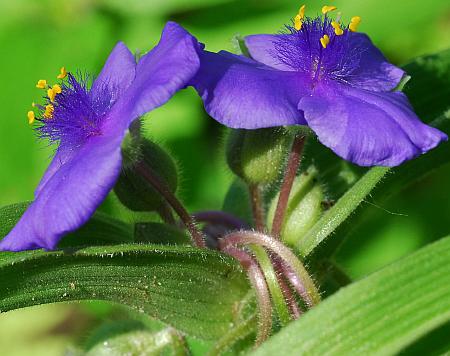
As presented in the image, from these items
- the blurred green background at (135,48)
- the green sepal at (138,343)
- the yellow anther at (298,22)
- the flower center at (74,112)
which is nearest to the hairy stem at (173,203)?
the flower center at (74,112)

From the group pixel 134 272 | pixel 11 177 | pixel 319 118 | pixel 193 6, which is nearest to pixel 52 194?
pixel 134 272

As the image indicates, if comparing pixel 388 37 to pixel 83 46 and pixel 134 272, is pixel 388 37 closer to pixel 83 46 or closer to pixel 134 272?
pixel 83 46

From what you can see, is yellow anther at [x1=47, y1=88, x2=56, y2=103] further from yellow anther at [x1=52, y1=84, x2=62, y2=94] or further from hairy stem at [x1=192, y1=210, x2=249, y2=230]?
hairy stem at [x1=192, y1=210, x2=249, y2=230]

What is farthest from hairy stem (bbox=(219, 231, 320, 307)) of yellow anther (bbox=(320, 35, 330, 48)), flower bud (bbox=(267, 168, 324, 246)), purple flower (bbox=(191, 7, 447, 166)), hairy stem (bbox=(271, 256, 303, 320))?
yellow anther (bbox=(320, 35, 330, 48))

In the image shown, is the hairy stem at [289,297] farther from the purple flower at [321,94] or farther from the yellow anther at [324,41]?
the yellow anther at [324,41]

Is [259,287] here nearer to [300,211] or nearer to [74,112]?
[300,211]
